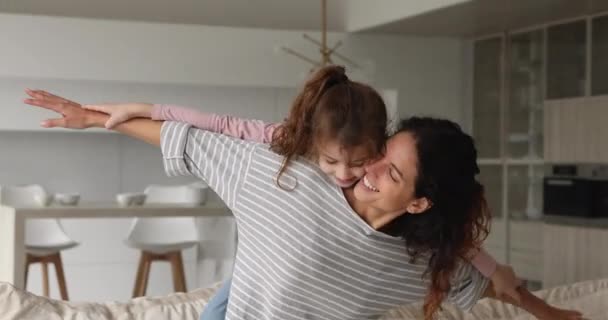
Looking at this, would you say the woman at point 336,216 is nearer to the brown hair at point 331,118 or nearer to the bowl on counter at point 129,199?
the brown hair at point 331,118

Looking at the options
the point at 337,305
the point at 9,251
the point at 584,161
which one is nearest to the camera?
the point at 337,305

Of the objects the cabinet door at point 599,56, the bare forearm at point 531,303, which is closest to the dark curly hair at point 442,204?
the bare forearm at point 531,303

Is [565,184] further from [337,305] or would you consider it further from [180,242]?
[337,305]

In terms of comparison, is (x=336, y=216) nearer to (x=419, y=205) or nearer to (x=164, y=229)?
(x=419, y=205)

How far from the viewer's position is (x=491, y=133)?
7.29 metres

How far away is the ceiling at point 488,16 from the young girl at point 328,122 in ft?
12.9

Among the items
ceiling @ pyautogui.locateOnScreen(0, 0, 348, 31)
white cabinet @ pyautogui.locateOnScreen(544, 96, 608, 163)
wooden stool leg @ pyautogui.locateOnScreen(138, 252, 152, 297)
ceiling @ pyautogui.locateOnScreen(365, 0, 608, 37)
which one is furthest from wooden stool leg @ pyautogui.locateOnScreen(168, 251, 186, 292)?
white cabinet @ pyautogui.locateOnScreen(544, 96, 608, 163)

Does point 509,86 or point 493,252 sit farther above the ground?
point 509,86

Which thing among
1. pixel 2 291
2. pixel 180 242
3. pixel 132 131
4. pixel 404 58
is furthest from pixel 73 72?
pixel 132 131

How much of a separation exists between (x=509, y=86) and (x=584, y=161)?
1341 millimetres

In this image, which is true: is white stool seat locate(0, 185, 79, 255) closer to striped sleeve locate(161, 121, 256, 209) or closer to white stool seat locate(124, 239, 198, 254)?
white stool seat locate(124, 239, 198, 254)

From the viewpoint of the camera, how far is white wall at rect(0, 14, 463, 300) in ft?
20.8

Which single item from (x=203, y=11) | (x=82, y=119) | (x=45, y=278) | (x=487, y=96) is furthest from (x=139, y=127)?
(x=487, y=96)

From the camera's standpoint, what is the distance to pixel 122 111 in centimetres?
187
